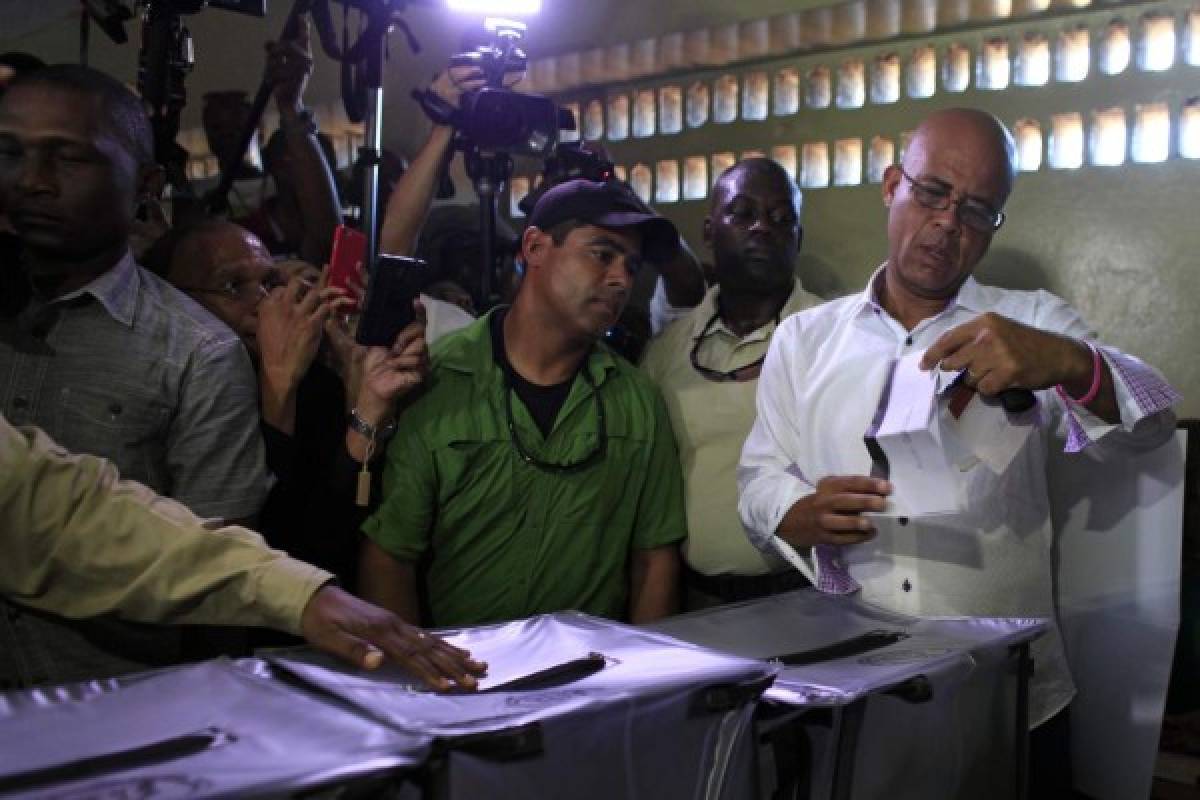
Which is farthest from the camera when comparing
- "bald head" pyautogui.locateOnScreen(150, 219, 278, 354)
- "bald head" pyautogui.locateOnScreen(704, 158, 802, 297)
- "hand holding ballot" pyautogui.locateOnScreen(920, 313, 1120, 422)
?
"bald head" pyautogui.locateOnScreen(704, 158, 802, 297)

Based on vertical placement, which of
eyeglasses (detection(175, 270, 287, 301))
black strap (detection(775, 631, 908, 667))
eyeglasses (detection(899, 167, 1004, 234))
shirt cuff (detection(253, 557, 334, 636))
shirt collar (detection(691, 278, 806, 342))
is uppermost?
eyeglasses (detection(899, 167, 1004, 234))

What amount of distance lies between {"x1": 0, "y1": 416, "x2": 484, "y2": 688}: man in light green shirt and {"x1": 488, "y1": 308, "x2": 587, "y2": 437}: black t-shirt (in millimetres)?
869

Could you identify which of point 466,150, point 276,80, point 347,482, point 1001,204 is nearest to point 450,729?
point 347,482

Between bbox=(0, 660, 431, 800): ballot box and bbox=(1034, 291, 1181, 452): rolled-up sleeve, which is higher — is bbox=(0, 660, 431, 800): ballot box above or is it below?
below

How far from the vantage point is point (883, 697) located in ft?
4.42

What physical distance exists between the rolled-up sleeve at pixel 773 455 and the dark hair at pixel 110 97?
116 cm

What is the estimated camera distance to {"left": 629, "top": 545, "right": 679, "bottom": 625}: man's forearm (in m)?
2.30

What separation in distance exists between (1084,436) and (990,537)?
0.75 feet

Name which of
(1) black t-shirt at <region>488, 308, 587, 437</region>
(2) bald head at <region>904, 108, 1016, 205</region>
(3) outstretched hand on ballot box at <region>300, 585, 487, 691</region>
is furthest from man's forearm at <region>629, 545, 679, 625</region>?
(3) outstretched hand on ballot box at <region>300, 585, 487, 691</region>

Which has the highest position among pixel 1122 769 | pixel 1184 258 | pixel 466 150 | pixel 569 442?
pixel 466 150

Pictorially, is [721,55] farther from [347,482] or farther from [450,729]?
[450,729]

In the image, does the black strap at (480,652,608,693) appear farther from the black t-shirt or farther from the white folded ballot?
the black t-shirt

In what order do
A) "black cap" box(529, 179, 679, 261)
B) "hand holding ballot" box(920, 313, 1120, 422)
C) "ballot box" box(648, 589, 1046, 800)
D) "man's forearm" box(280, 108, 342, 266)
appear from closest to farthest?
"ballot box" box(648, 589, 1046, 800), "hand holding ballot" box(920, 313, 1120, 422), "black cap" box(529, 179, 679, 261), "man's forearm" box(280, 108, 342, 266)

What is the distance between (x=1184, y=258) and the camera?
3.31m
